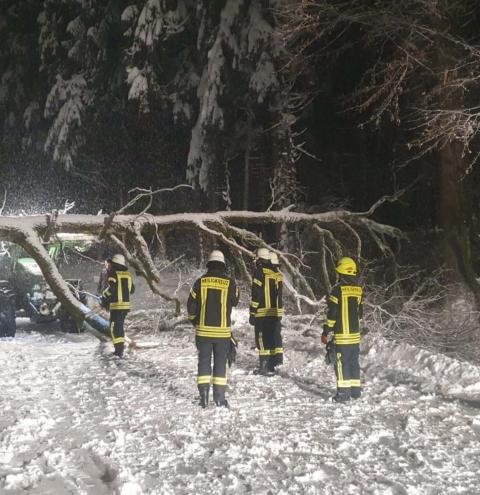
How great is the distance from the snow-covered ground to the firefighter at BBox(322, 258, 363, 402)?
0.85ft

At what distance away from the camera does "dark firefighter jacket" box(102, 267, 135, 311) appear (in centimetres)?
1005

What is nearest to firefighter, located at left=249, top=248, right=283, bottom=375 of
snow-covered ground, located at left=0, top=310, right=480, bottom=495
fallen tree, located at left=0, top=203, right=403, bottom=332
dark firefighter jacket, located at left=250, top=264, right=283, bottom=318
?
dark firefighter jacket, located at left=250, top=264, right=283, bottom=318

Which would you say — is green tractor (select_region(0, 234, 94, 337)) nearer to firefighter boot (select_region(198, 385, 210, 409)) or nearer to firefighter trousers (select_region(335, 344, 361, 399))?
firefighter boot (select_region(198, 385, 210, 409))

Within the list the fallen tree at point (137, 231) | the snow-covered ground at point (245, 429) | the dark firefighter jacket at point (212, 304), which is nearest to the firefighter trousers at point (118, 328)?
the snow-covered ground at point (245, 429)

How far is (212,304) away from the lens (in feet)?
22.7

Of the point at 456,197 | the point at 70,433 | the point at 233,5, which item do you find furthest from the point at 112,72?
the point at 70,433

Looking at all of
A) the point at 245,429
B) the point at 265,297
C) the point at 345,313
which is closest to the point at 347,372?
the point at 345,313

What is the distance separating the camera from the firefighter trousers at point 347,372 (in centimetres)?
711

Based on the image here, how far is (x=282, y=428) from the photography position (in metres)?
6.06

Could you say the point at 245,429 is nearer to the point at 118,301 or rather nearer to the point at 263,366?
the point at 263,366

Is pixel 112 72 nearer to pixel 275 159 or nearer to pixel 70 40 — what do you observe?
pixel 70 40

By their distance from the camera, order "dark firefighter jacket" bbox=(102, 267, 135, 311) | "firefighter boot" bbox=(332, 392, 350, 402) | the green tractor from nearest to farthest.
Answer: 1. "firefighter boot" bbox=(332, 392, 350, 402)
2. "dark firefighter jacket" bbox=(102, 267, 135, 311)
3. the green tractor

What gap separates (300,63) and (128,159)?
554 inches

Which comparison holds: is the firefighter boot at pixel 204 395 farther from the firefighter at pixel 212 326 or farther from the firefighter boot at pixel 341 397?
the firefighter boot at pixel 341 397
